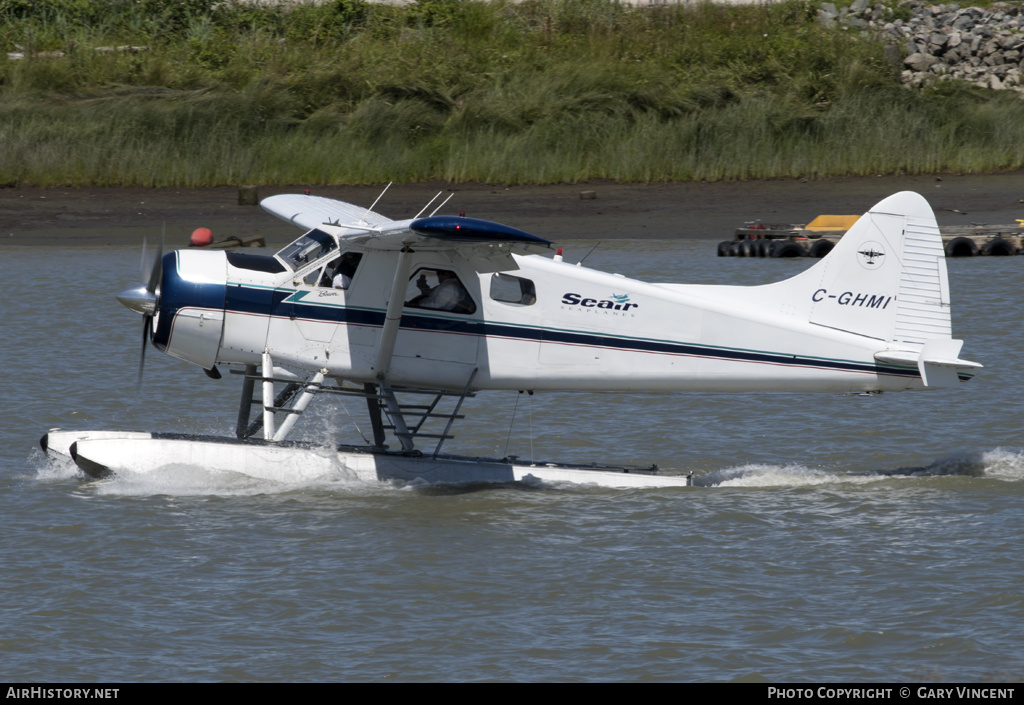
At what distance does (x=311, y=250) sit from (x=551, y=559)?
300cm

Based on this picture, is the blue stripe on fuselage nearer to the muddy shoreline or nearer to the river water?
the river water

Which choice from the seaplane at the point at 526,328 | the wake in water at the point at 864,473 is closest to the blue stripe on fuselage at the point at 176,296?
the seaplane at the point at 526,328

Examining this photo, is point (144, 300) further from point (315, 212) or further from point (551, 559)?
point (551, 559)

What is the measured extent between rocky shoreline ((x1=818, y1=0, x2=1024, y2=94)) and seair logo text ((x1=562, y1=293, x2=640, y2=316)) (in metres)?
18.3

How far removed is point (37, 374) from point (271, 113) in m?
11.5

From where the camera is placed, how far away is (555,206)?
22719 millimetres

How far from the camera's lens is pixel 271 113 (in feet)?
80.5

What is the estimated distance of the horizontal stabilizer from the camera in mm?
9484

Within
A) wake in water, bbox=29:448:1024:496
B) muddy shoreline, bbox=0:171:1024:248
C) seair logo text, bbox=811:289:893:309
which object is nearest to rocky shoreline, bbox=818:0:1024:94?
muddy shoreline, bbox=0:171:1024:248

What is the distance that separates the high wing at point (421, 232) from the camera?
824cm

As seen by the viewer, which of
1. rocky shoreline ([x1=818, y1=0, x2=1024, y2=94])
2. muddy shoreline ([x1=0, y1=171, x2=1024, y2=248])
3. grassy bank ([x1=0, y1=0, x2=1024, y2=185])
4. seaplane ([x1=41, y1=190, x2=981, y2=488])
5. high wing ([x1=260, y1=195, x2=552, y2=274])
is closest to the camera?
high wing ([x1=260, y1=195, x2=552, y2=274])
